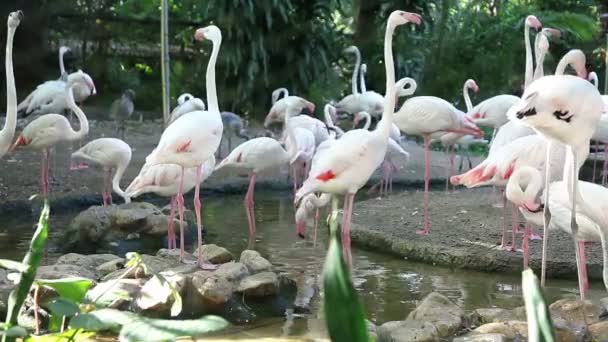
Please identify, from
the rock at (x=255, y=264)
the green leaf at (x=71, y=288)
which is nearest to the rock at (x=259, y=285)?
the rock at (x=255, y=264)

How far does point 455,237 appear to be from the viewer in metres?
6.50

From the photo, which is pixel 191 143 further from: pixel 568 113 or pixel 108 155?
pixel 568 113

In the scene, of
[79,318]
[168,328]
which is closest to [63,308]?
[79,318]

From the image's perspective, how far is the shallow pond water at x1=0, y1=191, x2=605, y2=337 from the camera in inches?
185

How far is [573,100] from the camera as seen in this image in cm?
430

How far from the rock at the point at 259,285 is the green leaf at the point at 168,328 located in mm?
2933

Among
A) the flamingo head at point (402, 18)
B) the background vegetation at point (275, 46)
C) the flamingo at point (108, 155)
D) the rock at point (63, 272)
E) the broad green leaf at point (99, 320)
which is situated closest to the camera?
the broad green leaf at point (99, 320)

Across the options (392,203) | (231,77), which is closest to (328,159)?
(392,203)

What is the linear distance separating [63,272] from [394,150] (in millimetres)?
5146

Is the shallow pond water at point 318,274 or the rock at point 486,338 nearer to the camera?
the rock at point 486,338

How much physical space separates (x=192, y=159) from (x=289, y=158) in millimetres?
2145

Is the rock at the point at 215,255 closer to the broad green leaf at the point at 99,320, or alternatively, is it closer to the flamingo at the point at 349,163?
the flamingo at the point at 349,163

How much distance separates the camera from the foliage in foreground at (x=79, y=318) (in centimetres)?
158

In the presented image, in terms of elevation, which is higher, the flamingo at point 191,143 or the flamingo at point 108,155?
the flamingo at point 191,143
